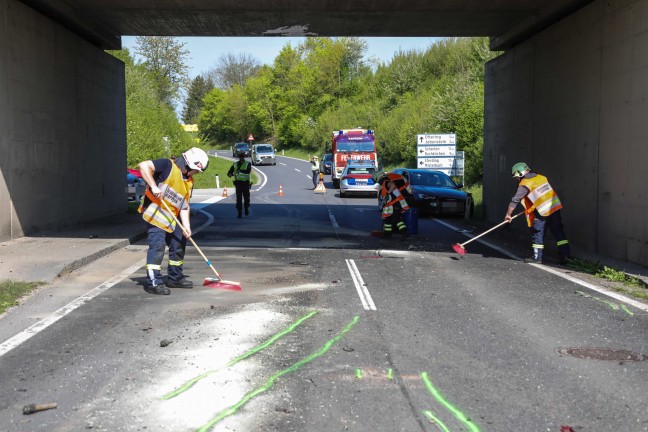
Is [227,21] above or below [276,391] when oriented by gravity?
above

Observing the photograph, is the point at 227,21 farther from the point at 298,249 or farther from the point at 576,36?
the point at 576,36

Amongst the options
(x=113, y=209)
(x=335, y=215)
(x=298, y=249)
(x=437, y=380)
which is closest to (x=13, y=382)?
(x=437, y=380)

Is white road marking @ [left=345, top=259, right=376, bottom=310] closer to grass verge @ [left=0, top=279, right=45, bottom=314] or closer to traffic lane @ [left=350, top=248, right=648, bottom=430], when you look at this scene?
traffic lane @ [left=350, top=248, right=648, bottom=430]

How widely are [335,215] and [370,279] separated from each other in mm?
12841

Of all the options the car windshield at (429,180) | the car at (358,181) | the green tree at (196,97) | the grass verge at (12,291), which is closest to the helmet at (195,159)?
the grass verge at (12,291)

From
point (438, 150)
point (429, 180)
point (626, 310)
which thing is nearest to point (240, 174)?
point (429, 180)

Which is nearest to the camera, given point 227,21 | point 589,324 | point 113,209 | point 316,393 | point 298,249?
point 316,393

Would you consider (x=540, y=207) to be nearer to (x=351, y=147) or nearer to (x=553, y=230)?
(x=553, y=230)

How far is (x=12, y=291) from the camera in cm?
873

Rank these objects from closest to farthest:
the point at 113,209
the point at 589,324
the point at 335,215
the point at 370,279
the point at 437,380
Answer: the point at 437,380
the point at 589,324
the point at 370,279
the point at 113,209
the point at 335,215

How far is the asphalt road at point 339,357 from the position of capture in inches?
181

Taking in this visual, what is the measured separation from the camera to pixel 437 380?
5359 mm

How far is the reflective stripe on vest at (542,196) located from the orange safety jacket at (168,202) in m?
6.07

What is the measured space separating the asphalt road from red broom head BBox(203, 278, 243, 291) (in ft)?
0.68
